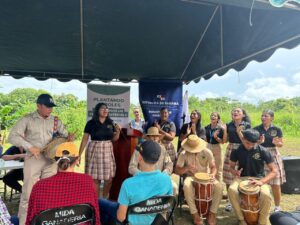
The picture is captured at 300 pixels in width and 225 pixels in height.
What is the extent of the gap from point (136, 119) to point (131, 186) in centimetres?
486

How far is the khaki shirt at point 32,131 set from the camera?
340 cm

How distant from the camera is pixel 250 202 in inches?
143

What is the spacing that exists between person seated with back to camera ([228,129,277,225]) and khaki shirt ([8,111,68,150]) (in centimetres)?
254

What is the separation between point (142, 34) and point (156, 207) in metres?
2.92

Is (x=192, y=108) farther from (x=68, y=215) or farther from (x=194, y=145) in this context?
(x=68, y=215)

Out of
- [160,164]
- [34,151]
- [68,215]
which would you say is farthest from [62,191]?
[160,164]

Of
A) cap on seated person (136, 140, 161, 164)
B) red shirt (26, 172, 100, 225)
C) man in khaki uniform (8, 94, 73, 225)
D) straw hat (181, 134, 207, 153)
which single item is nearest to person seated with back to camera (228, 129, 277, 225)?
straw hat (181, 134, 207, 153)

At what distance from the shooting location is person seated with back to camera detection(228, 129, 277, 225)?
3772mm

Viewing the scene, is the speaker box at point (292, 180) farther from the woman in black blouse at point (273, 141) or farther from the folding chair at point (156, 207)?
the folding chair at point (156, 207)

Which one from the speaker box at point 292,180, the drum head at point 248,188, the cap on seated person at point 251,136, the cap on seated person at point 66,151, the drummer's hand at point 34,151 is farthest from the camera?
the speaker box at point 292,180

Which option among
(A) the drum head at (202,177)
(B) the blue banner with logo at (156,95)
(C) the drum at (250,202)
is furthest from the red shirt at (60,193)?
(B) the blue banner with logo at (156,95)

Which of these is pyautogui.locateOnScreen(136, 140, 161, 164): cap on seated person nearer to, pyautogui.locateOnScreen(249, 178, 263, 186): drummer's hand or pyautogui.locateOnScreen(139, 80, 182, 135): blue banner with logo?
pyautogui.locateOnScreen(249, 178, 263, 186): drummer's hand

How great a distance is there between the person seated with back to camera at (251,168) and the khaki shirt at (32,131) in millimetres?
2536

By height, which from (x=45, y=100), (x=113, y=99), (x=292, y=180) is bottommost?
(x=292, y=180)
